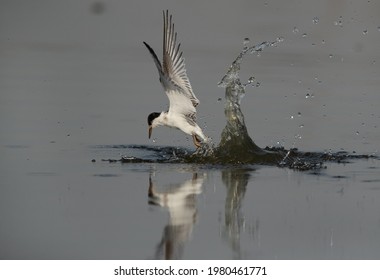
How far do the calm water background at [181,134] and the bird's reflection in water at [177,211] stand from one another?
0.05 ft

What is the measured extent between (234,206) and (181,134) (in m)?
3.96

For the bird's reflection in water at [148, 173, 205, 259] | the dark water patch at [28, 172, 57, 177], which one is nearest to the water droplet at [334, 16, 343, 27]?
the bird's reflection in water at [148, 173, 205, 259]

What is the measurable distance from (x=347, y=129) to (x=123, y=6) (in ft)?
28.6

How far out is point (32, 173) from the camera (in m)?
9.22

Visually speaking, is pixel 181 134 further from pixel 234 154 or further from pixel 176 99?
pixel 234 154

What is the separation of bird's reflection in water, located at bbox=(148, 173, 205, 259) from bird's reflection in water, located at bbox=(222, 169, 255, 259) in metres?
0.22

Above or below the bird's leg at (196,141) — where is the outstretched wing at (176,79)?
above

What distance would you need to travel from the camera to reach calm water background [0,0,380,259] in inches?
286

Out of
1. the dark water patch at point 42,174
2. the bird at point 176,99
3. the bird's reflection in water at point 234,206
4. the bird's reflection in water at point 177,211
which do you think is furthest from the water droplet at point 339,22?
the dark water patch at point 42,174

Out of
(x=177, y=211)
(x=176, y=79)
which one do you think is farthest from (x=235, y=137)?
(x=177, y=211)

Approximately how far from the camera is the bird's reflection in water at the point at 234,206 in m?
7.22

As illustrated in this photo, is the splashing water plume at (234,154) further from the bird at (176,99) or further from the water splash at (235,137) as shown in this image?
the bird at (176,99)

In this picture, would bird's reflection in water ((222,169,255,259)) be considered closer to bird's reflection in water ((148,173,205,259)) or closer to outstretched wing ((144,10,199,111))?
bird's reflection in water ((148,173,205,259))
